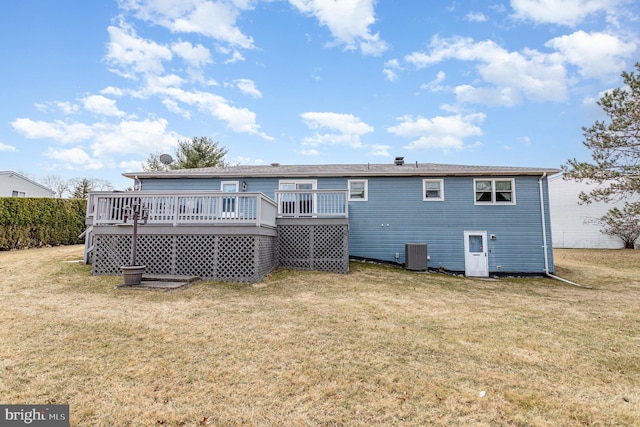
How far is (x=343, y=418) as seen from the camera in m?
2.67

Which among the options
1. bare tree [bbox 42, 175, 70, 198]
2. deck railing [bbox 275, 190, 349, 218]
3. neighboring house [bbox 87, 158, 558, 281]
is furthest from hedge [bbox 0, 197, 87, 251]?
bare tree [bbox 42, 175, 70, 198]

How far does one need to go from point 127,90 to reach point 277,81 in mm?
8127

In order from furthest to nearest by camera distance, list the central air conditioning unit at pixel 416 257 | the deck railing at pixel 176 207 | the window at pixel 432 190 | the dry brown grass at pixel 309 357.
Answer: the window at pixel 432 190 < the central air conditioning unit at pixel 416 257 < the deck railing at pixel 176 207 < the dry brown grass at pixel 309 357

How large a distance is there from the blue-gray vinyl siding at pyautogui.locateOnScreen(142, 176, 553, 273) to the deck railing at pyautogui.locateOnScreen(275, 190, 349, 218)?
2260 mm

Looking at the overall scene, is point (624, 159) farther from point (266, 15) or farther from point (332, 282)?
point (266, 15)

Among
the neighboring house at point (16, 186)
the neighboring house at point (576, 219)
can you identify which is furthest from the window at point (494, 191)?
the neighboring house at point (16, 186)

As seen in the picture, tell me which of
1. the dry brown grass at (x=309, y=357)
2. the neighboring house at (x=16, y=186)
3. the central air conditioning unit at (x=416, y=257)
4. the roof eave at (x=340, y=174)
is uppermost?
the neighboring house at (x=16, y=186)

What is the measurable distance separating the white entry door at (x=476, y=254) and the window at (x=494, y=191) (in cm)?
136

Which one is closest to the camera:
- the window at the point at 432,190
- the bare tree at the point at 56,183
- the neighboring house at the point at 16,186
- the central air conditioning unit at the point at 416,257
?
the central air conditioning unit at the point at 416,257

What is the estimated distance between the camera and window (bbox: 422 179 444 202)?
1255 centimetres

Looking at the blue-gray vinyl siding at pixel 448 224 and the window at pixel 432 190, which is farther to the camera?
the window at pixel 432 190

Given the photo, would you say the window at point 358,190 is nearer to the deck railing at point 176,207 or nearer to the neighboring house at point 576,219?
the deck railing at point 176,207

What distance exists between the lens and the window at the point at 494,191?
40.5ft

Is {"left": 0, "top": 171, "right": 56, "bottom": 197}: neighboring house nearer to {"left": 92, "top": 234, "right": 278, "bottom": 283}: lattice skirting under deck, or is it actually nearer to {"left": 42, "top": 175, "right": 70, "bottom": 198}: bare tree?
{"left": 42, "top": 175, "right": 70, "bottom": 198}: bare tree
